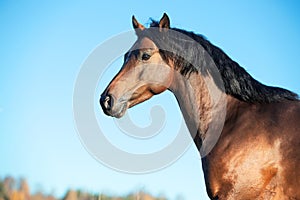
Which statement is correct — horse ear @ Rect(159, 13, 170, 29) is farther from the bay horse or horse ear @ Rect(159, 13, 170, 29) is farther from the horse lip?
the horse lip

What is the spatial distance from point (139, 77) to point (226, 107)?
54.7 inches

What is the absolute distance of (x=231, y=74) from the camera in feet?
20.3

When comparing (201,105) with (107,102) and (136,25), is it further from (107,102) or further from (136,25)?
(136,25)

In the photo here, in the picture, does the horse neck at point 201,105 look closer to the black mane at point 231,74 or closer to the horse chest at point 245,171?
the black mane at point 231,74

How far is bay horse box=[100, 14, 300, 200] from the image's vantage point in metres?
5.56

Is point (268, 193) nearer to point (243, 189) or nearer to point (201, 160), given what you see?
point (243, 189)

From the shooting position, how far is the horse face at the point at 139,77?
21.3 ft

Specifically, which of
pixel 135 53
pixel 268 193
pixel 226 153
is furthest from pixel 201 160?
pixel 135 53

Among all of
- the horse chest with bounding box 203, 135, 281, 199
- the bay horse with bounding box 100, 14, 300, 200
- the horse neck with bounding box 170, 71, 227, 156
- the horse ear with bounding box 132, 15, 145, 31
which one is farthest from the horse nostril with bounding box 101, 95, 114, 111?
the horse chest with bounding box 203, 135, 281, 199

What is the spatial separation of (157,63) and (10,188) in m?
10.2

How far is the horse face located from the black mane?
0.16m

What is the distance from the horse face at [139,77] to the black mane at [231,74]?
16 centimetres

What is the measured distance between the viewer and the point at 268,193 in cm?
553

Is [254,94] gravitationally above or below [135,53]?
below
